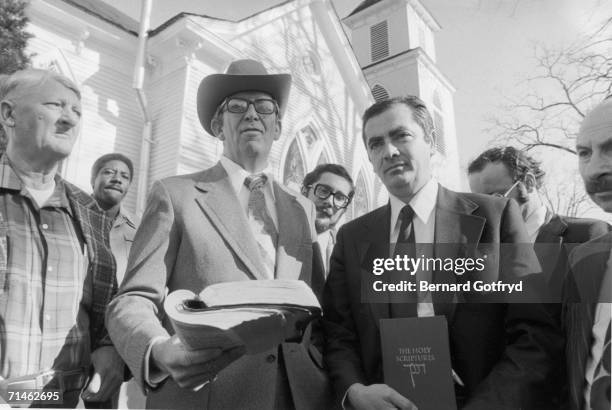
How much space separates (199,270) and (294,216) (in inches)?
15.1

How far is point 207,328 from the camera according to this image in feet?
3.11

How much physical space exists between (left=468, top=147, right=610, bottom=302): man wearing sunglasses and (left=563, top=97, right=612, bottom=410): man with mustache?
0.08 meters

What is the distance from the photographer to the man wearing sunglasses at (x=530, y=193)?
1.57 meters

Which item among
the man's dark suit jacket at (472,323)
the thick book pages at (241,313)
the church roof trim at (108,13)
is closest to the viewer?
the thick book pages at (241,313)

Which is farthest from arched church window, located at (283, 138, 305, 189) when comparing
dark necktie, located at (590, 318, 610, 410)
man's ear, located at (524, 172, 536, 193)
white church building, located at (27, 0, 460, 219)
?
dark necktie, located at (590, 318, 610, 410)

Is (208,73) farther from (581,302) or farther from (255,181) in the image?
(581,302)

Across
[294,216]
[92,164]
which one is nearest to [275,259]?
[294,216]

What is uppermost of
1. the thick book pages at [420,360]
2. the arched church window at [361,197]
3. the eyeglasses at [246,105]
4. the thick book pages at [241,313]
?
the eyeglasses at [246,105]

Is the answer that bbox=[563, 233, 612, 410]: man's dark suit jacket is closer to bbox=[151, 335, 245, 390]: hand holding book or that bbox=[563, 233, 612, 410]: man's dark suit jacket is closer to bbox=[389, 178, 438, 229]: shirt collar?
bbox=[389, 178, 438, 229]: shirt collar

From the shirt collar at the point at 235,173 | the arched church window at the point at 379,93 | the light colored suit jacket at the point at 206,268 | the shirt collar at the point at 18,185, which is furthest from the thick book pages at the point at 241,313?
the arched church window at the point at 379,93

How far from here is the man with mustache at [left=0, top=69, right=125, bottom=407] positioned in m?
1.51

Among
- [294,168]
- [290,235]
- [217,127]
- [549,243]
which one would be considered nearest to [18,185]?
[217,127]

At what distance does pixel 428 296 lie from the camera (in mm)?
1466

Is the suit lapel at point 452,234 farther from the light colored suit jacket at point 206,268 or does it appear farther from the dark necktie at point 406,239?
the light colored suit jacket at point 206,268
